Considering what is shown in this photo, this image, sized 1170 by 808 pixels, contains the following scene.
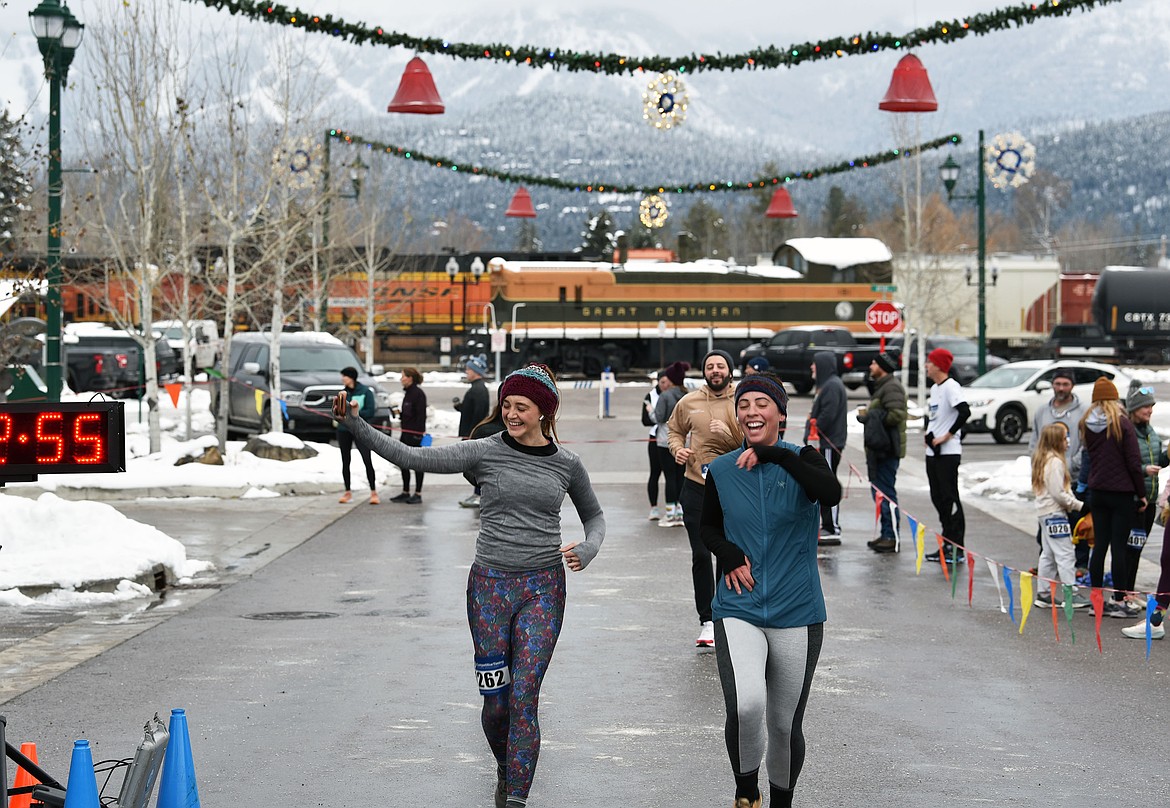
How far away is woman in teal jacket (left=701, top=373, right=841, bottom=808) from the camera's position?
5.90 m

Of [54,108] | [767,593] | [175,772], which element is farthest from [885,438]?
[54,108]

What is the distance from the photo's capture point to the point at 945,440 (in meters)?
13.9

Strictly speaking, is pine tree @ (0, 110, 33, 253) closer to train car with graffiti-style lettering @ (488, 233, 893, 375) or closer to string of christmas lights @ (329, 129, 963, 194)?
string of christmas lights @ (329, 129, 963, 194)

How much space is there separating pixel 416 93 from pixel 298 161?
44.2 feet

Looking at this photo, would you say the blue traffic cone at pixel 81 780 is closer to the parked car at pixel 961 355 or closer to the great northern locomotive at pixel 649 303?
the parked car at pixel 961 355

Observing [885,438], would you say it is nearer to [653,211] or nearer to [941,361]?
[941,361]

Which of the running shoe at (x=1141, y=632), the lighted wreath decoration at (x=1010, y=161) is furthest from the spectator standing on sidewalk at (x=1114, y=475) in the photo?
the lighted wreath decoration at (x=1010, y=161)

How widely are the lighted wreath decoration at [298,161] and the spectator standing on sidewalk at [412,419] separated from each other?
27.8 ft

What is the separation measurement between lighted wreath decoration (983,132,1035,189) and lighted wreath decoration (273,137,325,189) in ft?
42.1

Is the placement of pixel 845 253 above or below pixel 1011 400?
above

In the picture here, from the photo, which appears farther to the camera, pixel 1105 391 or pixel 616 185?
pixel 616 185

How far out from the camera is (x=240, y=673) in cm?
927

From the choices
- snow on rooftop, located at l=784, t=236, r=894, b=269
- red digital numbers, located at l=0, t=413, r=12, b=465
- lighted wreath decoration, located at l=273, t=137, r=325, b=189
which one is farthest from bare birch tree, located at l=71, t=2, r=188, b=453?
snow on rooftop, located at l=784, t=236, r=894, b=269

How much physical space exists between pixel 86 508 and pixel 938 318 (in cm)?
5611
